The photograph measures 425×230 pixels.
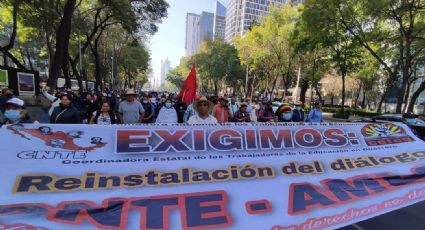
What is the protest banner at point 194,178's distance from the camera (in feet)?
10.5

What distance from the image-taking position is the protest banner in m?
3.20

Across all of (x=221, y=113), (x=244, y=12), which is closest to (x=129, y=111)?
(x=221, y=113)

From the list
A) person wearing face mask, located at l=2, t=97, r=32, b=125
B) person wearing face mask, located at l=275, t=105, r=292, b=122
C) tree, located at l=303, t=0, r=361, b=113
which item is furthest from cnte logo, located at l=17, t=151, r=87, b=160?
tree, located at l=303, t=0, r=361, b=113

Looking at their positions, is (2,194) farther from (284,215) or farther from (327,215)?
(327,215)

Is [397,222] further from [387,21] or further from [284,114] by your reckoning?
[387,21]

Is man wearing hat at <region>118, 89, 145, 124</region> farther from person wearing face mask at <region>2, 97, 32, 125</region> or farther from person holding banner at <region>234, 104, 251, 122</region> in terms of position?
person holding banner at <region>234, 104, 251, 122</region>

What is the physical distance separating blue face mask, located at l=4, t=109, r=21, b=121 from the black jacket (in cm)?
63

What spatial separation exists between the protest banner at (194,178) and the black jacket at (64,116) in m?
2.59

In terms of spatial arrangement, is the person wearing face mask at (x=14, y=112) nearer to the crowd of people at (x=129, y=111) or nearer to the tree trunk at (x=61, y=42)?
the crowd of people at (x=129, y=111)

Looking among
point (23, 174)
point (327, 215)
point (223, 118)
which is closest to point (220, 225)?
point (327, 215)

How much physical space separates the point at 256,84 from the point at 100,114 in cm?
5682

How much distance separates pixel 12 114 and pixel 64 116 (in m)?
0.85

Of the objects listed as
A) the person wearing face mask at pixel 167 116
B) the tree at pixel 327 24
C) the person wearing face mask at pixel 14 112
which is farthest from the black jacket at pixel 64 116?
the tree at pixel 327 24

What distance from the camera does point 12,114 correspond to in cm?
588
